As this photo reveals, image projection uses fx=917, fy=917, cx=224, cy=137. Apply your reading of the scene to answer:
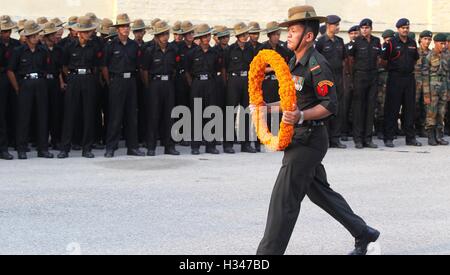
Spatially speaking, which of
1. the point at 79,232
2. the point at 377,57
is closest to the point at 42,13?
the point at 377,57

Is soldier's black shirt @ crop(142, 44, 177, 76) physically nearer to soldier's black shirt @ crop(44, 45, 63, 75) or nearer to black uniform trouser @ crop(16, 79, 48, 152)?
soldier's black shirt @ crop(44, 45, 63, 75)

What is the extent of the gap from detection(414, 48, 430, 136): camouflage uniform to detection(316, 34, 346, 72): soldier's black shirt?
192 cm

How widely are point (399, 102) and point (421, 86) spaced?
129 cm

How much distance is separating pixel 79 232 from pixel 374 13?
51.4 feet

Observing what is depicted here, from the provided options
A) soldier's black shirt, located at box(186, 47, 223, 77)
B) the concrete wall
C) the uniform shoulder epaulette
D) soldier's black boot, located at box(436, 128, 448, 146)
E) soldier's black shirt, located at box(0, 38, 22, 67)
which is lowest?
soldier's black boot, located at box(436, 128, 448, 146)

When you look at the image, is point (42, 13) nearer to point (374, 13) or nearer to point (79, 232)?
point (374, 13)

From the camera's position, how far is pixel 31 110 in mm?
13758

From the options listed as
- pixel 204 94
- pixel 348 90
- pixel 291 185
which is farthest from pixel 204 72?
pixel 291 185

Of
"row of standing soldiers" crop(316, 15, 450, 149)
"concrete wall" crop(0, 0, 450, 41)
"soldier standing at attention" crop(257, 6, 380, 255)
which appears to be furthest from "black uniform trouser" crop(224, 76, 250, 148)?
"soldier standing at attention" crop(257, 6, 380, 255)

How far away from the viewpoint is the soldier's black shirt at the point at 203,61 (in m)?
14.6

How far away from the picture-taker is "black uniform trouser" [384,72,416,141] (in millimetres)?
15680

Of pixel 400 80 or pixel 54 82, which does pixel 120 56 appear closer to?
pixel 54 82

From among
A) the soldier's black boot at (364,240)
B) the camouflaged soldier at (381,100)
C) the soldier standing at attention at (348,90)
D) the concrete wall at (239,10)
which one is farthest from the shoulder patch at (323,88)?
the concrete wall at (239,10)

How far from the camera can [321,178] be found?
22.7ft
